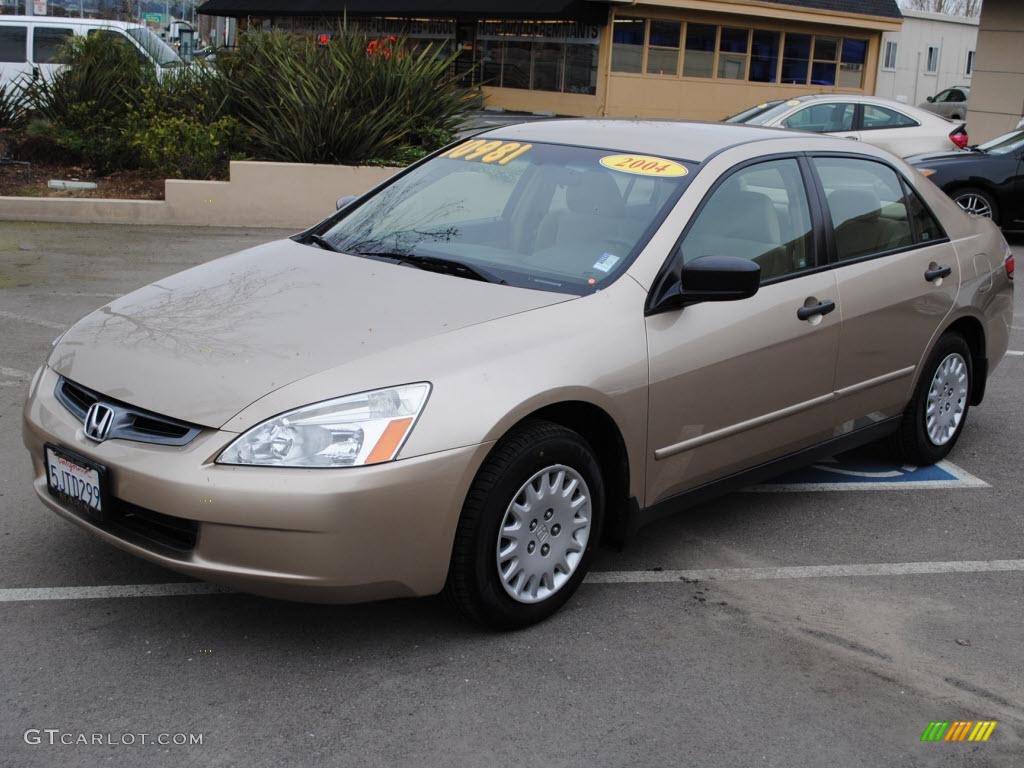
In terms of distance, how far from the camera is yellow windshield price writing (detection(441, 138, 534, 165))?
5078 mm

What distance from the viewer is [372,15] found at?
101 feet

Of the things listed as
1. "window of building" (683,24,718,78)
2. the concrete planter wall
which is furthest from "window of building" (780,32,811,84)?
the concrete planter wall

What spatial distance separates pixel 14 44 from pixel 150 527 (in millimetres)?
19518

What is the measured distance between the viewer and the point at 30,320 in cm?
816

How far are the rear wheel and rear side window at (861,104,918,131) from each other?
2507mm

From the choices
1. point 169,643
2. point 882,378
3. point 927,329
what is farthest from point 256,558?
point 927,329

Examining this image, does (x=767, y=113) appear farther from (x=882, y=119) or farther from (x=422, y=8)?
(x=422, y=8)

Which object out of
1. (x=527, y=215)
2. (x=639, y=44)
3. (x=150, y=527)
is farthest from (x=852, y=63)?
(x=150, y=527)

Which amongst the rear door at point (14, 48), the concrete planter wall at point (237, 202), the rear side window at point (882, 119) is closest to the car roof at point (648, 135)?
the concrete planter wall at point (237, 202)

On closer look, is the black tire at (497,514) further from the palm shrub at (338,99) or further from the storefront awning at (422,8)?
the storefront awning at (422,8)

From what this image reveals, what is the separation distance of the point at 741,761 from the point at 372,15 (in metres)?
29.7

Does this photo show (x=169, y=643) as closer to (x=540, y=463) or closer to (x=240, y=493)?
(x=240, y=493)

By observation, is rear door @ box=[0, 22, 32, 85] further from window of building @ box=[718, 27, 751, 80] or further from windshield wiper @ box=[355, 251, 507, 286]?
windshield wiper @ box=[355, 251, 507, 286]

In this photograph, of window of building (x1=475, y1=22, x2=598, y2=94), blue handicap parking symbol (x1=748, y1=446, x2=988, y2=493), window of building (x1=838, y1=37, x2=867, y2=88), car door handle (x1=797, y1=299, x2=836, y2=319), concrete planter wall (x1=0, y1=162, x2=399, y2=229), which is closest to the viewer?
car door handle (x1=797, y1=299, x2=836, y2=319)
